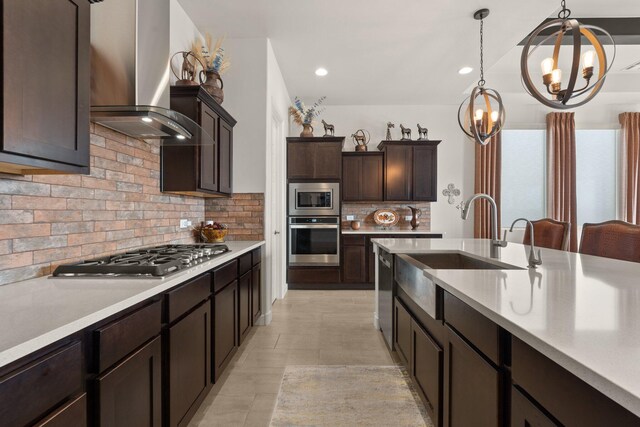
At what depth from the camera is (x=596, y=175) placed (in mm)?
5684

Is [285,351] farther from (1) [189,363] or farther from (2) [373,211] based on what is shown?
(2) [373,211]

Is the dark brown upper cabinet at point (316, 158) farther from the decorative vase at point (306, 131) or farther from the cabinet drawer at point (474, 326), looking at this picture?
the cabinet drawer at point (474, 326)

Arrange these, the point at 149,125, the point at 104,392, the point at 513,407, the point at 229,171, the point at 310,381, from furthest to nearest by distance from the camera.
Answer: the point at 229,171 → the point at 310,381 → the point at 149,125 → the point at 104,392 → the point at 513,407

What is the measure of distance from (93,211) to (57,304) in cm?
98

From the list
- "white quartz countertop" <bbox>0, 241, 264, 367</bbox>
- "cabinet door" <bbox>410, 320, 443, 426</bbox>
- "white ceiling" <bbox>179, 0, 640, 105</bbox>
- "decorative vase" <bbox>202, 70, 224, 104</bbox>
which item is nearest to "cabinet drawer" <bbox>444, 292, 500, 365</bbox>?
"cabinet door" <bbox>410, 320, 443, 426</bbox>

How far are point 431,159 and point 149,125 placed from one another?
442 cm

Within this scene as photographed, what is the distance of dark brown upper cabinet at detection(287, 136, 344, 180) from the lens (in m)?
5.12

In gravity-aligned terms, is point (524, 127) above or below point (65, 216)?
above

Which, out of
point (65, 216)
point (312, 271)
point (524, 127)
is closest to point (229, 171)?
point (65, 216)

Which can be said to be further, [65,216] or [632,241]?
[632,241]

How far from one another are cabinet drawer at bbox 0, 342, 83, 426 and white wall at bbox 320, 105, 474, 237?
5.26 meters

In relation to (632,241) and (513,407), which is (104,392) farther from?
(632,241)

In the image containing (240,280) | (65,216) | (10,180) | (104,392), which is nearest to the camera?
(104,392)

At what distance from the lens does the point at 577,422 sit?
659mm
